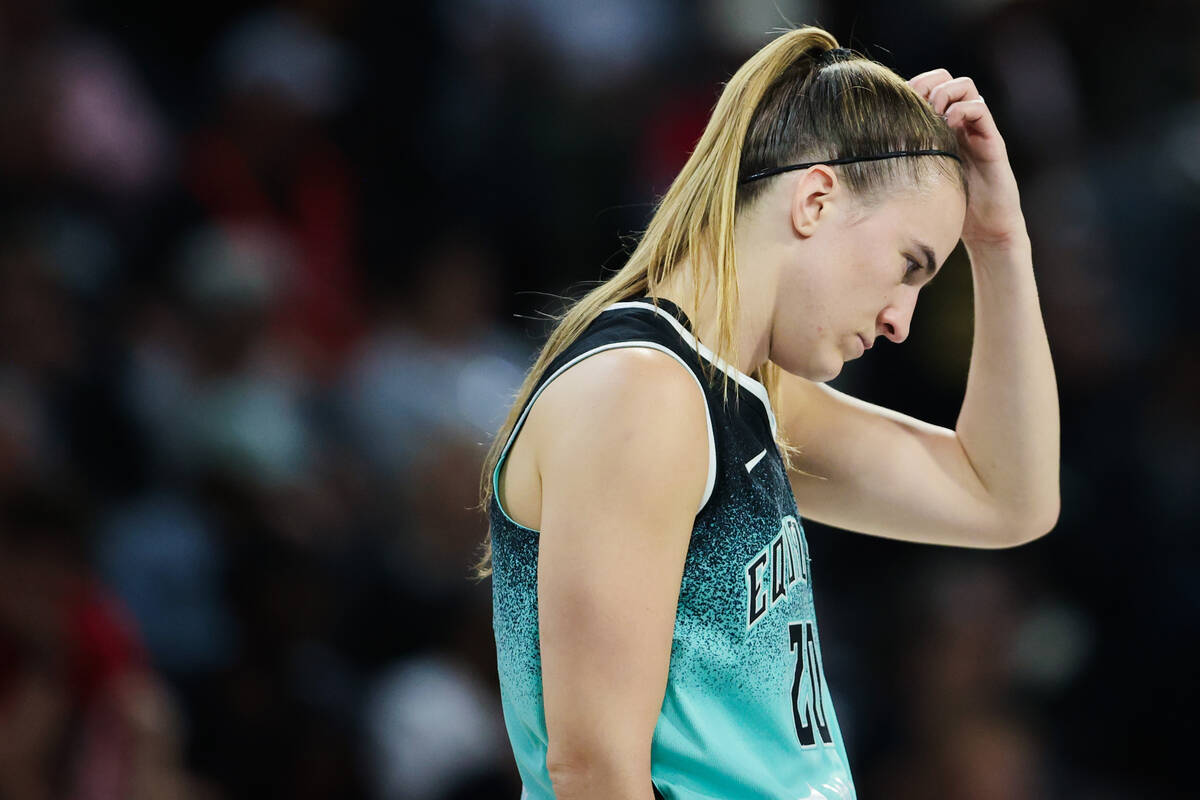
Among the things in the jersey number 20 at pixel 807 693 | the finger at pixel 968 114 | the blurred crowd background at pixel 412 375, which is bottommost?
the blurred crowd background at pixel 412 375

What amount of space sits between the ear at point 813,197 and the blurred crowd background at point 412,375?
1697 millimetres

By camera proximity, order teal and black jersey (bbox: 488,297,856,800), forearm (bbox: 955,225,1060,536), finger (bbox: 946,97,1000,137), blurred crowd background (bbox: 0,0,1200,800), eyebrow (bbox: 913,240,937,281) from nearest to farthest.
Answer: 1. teal and black jersey (bbox: 488,297,856,800)
2. eyebrow (bbox: 913,240,937,281)
3. finger (bbox: 946,97,1000,137)
4. forearm (bbox: 955,225,1060,536)
5. blurred crowd background (bbox: 0,0,1200,800)

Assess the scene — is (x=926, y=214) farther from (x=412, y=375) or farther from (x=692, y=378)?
(x=412, y=375)

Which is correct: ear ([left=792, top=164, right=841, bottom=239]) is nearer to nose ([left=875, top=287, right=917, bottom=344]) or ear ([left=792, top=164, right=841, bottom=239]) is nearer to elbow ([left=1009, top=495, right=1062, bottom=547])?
nose ([left=875, top=287, right=917, bottom=344])

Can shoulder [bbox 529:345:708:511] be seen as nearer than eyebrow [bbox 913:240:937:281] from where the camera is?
Yes

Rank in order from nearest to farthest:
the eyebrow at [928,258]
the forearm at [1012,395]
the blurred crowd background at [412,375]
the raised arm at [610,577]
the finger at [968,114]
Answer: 1. the raised arm at [610,577]
2. the eyebrow at [928,258]
3. the finger at [968,114]
4. the forearm at [1012,395]
5. the blurred crowd background at [412,375]

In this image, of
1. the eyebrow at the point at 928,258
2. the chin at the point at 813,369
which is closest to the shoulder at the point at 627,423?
the chin at the point at 813,369

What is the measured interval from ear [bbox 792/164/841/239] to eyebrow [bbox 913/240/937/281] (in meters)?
0.11

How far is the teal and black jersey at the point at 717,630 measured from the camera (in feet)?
4.24

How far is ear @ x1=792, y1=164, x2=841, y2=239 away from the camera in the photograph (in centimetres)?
136

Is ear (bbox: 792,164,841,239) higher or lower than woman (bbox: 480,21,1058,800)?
higher

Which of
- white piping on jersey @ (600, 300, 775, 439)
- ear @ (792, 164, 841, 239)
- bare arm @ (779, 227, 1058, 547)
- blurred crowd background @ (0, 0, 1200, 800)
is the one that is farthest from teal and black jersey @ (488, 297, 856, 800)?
blurred crowd background @ (0, 0, 1200, 800)

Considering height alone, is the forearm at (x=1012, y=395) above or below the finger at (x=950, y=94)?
below

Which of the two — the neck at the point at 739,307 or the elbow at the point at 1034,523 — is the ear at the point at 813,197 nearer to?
the neck at the point at 739,307
